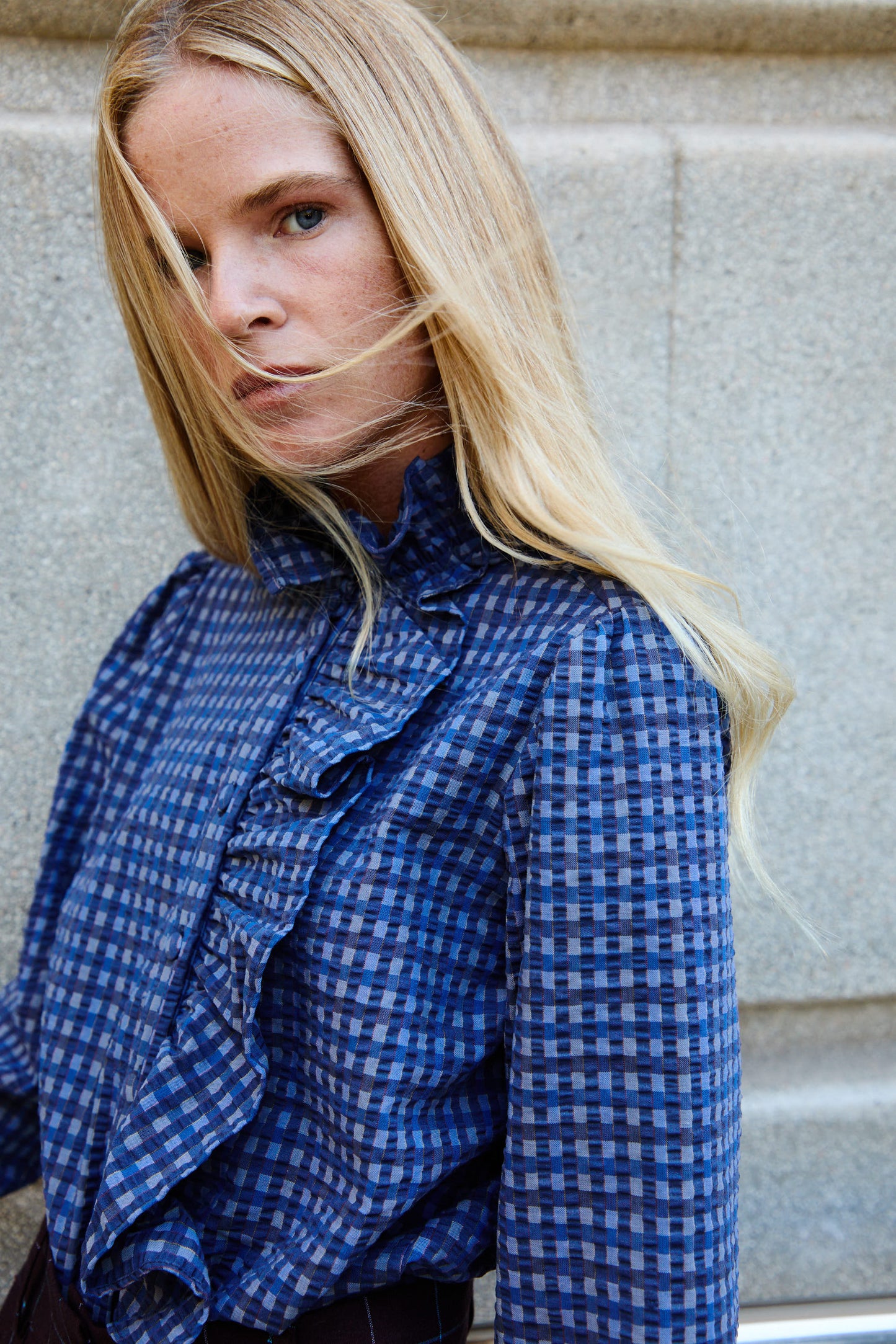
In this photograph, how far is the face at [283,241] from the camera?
84cm

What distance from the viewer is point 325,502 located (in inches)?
38.1

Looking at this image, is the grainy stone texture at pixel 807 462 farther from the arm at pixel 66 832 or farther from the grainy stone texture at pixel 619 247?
the arm at pixel 66 832

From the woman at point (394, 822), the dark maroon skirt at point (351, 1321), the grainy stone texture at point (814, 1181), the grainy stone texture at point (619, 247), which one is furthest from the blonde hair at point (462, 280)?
the grainy stone texture at point (814, 1181)

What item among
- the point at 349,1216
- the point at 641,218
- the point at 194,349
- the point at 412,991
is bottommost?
the point at 349,1216

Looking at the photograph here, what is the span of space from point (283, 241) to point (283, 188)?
0.04m

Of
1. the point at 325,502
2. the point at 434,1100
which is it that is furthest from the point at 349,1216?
the point at 325,502

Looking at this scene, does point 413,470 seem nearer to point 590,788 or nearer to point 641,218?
point 590,788

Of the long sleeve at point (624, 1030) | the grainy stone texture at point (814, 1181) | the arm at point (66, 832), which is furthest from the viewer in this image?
the grainy stone texture at point (814, 1181)

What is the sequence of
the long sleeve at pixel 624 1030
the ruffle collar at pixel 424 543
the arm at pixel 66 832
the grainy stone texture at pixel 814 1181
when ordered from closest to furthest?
1. the long sleeve at pixel 624 1030
2. the ruffle collar at pixel 424 543
3. the arm at pixel 66 832
4. the grainy stone texture at pixel 814 1181

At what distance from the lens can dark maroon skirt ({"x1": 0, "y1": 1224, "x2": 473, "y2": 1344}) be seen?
81cm

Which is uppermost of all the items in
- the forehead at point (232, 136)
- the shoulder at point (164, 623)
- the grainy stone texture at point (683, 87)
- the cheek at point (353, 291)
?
the grainy stone texture at point (683, 87)

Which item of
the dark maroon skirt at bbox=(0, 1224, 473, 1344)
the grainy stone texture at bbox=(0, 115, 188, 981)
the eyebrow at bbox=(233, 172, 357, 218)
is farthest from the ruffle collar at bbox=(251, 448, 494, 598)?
the dark maroon skirt at bbox=(0, 1224, 473, 1344)

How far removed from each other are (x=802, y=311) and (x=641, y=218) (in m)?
0.28

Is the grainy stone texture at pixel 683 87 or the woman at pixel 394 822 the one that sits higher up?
the grainy stone texture at pixel 683 87
